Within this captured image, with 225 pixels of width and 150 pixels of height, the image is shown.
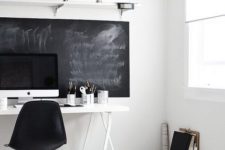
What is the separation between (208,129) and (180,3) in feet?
4.58

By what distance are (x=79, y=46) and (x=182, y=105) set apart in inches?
50.7

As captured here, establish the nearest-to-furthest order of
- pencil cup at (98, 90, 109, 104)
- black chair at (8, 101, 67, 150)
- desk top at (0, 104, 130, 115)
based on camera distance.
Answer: black chair at (8, 101, 67, 150) < desk top at (0, 104, 130, 115) < pencil cup at (98, 90, 109, 104)

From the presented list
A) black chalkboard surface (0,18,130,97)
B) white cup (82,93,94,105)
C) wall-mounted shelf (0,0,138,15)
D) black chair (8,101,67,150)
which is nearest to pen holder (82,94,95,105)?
white cup (82,93,94,105)

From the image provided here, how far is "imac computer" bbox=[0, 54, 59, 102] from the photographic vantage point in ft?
12.7

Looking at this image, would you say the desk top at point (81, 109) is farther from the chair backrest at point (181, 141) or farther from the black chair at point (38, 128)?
the chair backrest at point (181, 141)

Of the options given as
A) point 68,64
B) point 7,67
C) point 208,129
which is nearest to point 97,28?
point 68,64

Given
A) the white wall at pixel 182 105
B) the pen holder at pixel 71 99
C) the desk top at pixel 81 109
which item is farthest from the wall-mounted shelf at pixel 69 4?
the desk top at pixel 81 109

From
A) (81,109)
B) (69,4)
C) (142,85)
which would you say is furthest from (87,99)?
(69,4)

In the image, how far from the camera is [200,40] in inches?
158

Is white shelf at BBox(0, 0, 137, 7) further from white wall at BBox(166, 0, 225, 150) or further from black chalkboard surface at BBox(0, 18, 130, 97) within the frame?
white wall at BBox(166, 0, 225, 150)

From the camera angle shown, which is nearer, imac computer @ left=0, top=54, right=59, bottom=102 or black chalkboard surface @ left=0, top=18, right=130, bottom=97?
imac computer @ left=0, top=54, right=59, bottom=102

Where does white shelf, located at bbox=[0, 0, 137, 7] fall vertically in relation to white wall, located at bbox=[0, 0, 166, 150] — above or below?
above

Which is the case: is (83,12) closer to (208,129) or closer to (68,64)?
(68,64)

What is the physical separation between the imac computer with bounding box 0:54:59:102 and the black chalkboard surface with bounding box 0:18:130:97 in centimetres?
21
